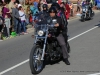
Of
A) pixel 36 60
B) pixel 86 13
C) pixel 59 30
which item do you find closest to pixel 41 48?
pixel 36 60

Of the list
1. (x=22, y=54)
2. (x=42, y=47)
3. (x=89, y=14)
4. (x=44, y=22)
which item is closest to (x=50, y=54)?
(x=42, y=47)

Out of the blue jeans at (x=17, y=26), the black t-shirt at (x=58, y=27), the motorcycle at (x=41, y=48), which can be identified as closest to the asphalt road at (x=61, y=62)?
the motorcycle at (x=41, y=48)

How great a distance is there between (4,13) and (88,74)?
8242 mm

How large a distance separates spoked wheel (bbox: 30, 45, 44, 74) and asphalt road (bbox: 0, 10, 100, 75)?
0.53 ft

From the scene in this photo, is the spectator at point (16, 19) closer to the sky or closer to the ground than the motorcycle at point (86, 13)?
closer to the sky

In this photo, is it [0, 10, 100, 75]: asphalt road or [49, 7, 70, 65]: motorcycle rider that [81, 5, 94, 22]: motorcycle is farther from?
[49, 7, 70, 65]: motorcycle rider

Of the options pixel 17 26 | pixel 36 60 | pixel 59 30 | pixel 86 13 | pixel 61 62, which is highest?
pixel 59 30

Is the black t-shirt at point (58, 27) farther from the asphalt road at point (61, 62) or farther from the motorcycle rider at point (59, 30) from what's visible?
the asphalt road at point (61, 62)

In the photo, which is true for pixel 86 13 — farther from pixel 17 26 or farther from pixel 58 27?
pixel 58 27

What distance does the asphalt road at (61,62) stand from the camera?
787 cm

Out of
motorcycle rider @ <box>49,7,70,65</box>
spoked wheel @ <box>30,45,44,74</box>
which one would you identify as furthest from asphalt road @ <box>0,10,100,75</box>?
motorcycle rider @ <box>49,7,70,65</box>

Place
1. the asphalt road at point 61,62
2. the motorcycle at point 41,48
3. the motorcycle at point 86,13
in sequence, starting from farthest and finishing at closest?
the motorcycle at point 86,13, the asphalt road at point 61,62, the motorcycle at point 41,48

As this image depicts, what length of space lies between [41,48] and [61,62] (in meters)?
1.30

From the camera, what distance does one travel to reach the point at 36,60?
758cm
